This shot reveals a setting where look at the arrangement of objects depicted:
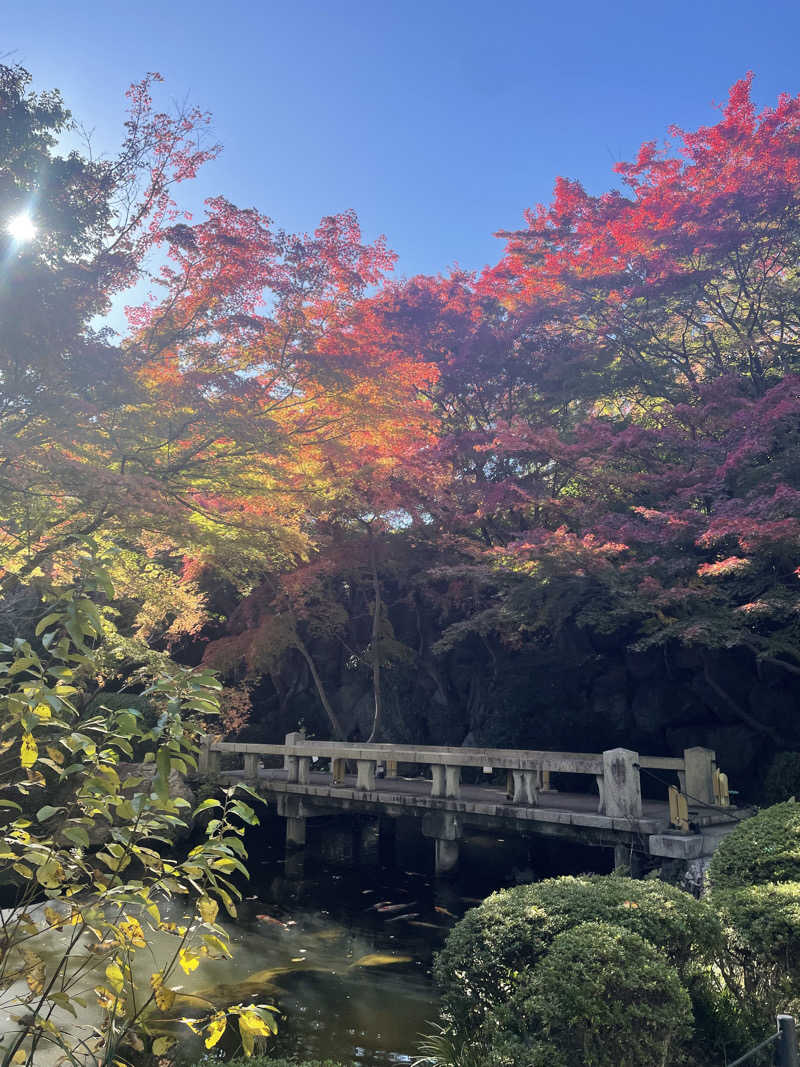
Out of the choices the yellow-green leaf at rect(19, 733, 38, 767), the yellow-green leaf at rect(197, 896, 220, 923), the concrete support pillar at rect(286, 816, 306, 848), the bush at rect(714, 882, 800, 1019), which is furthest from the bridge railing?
the yellow-green leaf at rect(19, 733, 38, 767)

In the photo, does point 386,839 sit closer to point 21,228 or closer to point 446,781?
point 446,781

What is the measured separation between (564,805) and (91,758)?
9.84 metres

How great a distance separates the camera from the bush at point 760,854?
5.34 meters

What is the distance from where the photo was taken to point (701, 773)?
10578 millimetres

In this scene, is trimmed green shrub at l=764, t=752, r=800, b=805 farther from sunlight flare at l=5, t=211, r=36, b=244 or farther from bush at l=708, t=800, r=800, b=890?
sunlight flare at l=5, t=211, r=36, b=244

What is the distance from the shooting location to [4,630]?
17.7 metres

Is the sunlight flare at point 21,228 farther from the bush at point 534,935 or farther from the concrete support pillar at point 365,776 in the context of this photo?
the concrete support pillar at point 365,776

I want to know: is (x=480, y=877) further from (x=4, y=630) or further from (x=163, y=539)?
(x=4, y=630)

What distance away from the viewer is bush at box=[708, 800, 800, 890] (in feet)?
17.5

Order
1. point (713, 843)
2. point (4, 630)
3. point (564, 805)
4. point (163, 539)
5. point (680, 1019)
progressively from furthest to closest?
point (4, 630)
point (163, 539)
point (564, 805)
point (713, 843)
point (680, 1019)

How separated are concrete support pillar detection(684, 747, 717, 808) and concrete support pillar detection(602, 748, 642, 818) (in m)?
1.29

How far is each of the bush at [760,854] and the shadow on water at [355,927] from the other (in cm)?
308

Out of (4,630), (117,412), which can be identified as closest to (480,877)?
(117,412)

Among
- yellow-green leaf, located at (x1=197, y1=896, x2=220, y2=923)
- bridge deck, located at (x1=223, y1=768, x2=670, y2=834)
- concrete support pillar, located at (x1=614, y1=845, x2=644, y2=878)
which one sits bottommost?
concrete support pillar, located at (x1=614, y1=845, x2=644, y2=878)
